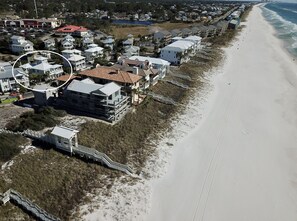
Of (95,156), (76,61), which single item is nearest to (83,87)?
(95,156)

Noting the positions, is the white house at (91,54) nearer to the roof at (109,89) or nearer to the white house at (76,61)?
the white house at (76,61)

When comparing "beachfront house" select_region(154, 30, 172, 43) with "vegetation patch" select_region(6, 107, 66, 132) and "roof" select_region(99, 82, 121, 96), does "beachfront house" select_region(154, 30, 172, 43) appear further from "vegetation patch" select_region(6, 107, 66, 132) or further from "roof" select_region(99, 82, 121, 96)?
"vegetation patch" select_region(6, 107, 66, 132)

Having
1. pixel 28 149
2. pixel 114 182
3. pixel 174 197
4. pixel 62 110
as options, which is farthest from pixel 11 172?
pixel 174 197

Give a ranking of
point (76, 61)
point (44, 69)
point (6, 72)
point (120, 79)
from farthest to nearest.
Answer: point (76, 61), point (44, 69), point (6, 72), point (120, 79)

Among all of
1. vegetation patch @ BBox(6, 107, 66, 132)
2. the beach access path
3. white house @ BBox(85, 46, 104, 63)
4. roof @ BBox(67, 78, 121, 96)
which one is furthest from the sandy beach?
white house @ BBox(85, 46, 104, 63)

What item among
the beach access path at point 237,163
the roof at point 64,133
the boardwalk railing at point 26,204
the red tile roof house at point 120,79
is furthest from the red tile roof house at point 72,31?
the boardwalk railing at point 26,204

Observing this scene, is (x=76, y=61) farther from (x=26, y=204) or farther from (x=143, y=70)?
(x=26, y=204)
